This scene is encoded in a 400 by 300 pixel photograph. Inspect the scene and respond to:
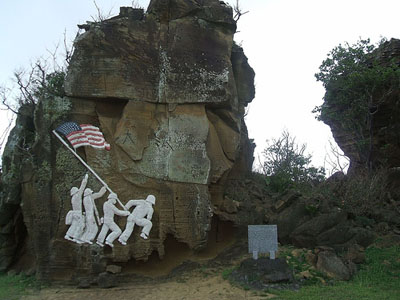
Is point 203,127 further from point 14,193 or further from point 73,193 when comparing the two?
point 14,193

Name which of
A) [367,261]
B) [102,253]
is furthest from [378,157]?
[102,253]

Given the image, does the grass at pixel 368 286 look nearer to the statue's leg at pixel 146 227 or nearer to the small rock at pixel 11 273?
the statue's leg at pixel 146 227

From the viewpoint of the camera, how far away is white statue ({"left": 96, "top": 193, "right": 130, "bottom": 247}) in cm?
1068

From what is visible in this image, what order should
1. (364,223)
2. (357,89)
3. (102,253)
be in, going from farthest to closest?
(357,89) < (364,223) < (102,253)

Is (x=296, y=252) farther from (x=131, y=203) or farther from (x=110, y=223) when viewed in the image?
(x=110, y=223)

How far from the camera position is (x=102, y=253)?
35.0 ft

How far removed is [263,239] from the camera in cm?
998

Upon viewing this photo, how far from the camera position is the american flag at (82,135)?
11102 mm

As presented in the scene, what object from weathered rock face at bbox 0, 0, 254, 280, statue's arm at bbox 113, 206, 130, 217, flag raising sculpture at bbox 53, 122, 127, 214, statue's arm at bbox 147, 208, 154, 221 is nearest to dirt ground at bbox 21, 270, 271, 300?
weathered rock face at bbox 0, 0, 254, 280

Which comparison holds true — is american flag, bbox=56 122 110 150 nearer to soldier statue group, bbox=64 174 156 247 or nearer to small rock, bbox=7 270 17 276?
soldier statue group, bbox=64 174 156 247

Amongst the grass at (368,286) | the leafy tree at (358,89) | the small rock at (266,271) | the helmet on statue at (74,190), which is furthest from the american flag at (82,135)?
the leafy tree at (358,89)

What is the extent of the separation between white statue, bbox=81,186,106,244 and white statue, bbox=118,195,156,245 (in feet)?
2.40

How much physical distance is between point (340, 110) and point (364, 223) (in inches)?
270

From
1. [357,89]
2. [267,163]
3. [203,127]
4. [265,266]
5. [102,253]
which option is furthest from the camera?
[267,163]
